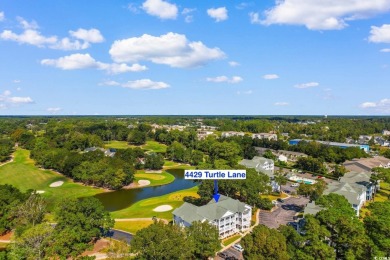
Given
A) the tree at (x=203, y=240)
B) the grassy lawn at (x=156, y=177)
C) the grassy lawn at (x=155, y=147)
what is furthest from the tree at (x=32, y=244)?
the grassy lawn at (x=155, y=147)

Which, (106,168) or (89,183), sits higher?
(106,168)

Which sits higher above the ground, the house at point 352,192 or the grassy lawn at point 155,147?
the house at point 352,192

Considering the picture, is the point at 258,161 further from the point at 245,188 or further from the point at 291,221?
the point at 291,221

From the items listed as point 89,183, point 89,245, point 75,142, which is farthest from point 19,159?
point 89,245

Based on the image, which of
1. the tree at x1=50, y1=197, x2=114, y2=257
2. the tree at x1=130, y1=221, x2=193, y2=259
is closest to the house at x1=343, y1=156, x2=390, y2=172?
the tree at x1=130, y1=221, x2=193, y2=259

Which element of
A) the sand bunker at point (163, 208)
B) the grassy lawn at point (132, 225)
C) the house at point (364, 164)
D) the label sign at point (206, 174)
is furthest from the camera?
the house at point (364, 164)

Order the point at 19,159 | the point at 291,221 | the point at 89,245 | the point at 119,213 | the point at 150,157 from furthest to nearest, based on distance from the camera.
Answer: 1. the point at 19,159
2. the point at 150,157
3. the point at 119,213
4. the point at 291,221
5. the point at 89,245

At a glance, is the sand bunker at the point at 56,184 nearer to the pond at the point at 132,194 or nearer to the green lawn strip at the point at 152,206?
the pond at the point at 132,194
